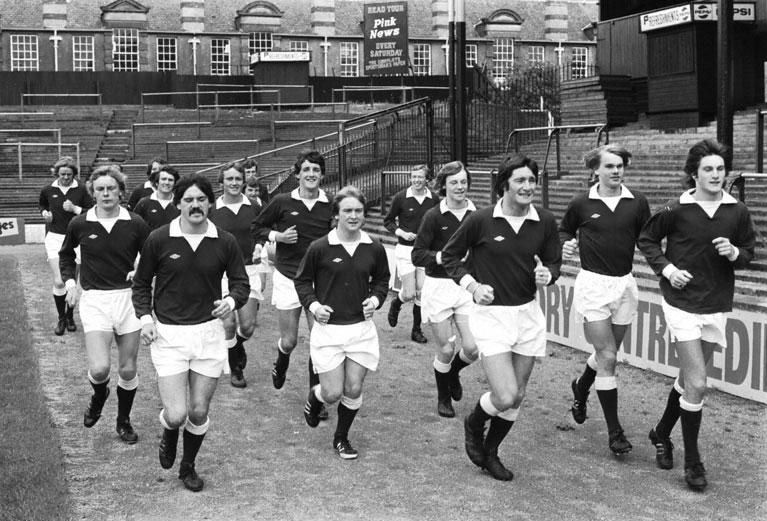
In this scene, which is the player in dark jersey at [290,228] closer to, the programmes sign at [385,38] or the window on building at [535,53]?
the programmes sign at [385,38]

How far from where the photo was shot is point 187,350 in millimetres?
7238

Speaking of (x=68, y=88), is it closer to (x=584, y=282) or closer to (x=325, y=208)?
(x=325, y=208)

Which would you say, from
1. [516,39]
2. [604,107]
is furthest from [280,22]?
[604,107]

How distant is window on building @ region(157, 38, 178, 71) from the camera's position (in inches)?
2018

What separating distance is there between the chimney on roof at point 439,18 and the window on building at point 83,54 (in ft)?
54.2

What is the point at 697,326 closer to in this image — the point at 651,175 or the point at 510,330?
the point at 510,330

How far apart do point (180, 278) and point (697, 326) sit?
3.49 meters

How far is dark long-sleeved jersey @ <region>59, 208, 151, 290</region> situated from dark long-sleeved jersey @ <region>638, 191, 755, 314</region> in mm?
4010

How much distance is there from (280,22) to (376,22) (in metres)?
14.8

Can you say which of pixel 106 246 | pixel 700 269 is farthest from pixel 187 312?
pixel 700 269

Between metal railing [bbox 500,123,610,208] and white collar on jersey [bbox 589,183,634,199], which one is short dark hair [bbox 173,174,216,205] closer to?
white collar on jersey [bbox 589,183,634,199]

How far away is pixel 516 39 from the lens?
5416cm

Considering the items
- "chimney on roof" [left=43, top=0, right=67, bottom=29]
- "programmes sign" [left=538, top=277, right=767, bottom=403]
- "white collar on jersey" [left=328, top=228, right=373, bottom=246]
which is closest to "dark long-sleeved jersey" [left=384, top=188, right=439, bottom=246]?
"programmes sign" [left=538, top=277, right=767, bottom=403]

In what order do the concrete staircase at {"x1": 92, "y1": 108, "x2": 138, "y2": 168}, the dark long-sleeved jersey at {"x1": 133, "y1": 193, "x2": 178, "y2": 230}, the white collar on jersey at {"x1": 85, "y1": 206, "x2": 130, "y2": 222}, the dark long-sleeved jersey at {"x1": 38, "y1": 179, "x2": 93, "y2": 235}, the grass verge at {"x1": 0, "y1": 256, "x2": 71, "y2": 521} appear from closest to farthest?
the grass verge at {"x1": 0, "y1": 256, "x2": 71, "y2": 521} < the white collar on jersey at {"x1": 85, "y1": 206, "x2": 130, "y2": 222} < the dark long-sleeved jersey at {"x1": 133, "y1": 193, "x2": 178, "y2": 230} < the dark long-sleeved jersey at {"x1": 38, "y1": 179, "x2": 93, "y2": 235} < the concrete staircase at {"x1": 92, "y1": 108, "x2": 138, "y2": 168}
